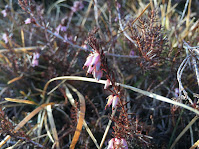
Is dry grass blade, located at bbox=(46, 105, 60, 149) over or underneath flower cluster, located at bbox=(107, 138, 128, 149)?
underneath

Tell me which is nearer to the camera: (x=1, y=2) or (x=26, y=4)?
(x=26, y=4)

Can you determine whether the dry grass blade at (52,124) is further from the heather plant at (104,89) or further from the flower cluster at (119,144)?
the flower cluster at (119,144)

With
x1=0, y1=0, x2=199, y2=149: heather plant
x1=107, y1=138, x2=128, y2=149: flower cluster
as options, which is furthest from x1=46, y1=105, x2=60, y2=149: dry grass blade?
x1=107, y1=138, x2=128, y2=149: flower cluster

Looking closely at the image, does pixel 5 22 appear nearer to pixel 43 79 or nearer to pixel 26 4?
pixel 43 79

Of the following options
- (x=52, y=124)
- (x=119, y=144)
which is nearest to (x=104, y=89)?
(x=119, y=144)

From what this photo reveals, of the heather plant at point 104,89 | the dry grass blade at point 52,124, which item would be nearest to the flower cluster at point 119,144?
the heather plant at point 104,89

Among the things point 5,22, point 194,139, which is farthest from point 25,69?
point 194,139

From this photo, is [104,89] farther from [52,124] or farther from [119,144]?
[52,124]

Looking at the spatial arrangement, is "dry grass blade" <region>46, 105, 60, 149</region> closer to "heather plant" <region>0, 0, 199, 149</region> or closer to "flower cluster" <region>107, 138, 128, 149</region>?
"heather plant" <region>0, 0, 199, 149</region>
